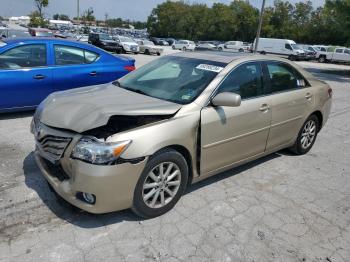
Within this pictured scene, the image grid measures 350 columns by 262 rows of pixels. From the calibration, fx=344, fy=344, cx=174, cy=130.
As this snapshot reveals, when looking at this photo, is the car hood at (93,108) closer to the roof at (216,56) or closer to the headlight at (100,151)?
the headlight at (100,151)

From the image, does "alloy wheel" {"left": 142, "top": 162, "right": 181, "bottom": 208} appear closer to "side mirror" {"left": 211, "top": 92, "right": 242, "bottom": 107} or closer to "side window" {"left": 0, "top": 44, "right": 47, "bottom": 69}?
"side mirror" {"left": 211, "top": 92, "right": 242, "bottom": 107}

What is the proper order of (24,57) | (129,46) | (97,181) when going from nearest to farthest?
(97,181) → (24,57) → (129,46)

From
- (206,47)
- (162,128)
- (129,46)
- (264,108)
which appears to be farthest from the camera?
(129,46)

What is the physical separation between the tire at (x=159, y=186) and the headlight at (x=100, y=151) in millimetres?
326

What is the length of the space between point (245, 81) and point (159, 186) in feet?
5.49

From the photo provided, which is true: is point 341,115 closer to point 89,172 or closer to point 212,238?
point 212,238

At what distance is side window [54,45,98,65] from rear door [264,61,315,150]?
3.82 meters

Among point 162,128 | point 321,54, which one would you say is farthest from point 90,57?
point 321,54

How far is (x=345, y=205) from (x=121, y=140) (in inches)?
106

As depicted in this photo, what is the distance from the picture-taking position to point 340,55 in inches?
1375

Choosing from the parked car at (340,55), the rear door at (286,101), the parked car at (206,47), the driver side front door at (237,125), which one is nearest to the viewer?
the driver side front door at (237,125)

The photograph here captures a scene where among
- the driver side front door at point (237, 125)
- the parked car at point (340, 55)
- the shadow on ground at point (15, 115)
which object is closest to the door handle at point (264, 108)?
the driver side front door at point (237, 125)

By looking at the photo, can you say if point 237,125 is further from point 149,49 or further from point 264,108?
point 149,49

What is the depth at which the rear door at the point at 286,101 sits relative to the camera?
4.40m
